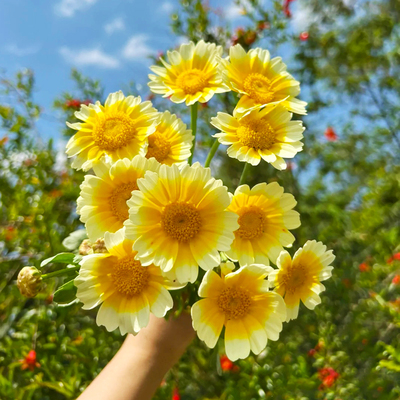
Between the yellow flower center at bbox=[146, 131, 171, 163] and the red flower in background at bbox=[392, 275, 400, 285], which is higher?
the red flower in background at bbox=[392, 275, 400, 285]

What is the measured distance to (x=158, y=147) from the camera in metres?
0.62

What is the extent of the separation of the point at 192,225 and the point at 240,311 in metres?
0.15

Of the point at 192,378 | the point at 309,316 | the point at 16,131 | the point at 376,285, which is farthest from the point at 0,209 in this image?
the point at 376,285

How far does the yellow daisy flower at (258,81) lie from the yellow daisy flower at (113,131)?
0.15m

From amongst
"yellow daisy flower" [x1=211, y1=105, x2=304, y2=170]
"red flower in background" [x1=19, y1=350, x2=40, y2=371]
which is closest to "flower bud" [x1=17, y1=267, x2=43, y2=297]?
"yellow daisy flower" [x1=211, y1=105, x2=304, y2=170]

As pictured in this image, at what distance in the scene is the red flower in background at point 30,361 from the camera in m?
1.11

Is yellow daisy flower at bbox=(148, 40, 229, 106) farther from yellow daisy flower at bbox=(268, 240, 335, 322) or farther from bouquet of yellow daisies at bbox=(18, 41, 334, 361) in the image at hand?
yellow daisy flower at bbox=(268, 240, 335, 322)

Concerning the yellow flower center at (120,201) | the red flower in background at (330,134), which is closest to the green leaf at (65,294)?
the yellow flower center at (120,201)

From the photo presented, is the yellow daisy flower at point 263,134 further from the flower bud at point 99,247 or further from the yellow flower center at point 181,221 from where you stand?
the flower bud at point 99,247

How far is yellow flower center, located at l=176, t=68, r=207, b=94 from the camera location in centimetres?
69

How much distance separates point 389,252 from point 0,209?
160 cm

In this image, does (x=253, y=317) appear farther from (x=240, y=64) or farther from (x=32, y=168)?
(x=32, y=168)

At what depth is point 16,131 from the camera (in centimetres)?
163

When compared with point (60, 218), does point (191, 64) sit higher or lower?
higher
